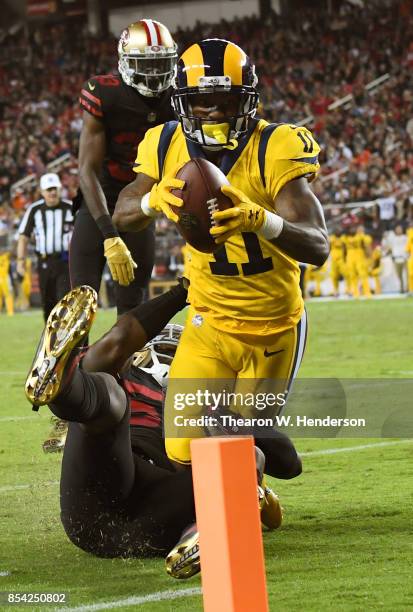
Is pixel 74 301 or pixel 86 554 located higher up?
pixel 74 301

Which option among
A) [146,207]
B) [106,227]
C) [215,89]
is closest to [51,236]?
[106,227]

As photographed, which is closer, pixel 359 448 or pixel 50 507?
pixel 50 507

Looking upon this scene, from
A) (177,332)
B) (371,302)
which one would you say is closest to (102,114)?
(177,332)

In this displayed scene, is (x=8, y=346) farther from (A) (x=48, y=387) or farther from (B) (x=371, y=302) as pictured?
(A) (x=48, y=387)

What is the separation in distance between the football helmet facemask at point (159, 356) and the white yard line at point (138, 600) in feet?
4.21

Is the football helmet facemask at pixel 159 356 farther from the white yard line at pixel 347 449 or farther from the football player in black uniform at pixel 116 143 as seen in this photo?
the white yard line at pixel 347 449

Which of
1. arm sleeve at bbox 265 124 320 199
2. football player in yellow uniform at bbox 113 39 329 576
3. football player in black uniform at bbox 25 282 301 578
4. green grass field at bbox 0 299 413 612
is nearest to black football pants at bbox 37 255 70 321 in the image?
green grass field at bbox 0 299 413 612

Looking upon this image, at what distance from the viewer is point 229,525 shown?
8.42 feet

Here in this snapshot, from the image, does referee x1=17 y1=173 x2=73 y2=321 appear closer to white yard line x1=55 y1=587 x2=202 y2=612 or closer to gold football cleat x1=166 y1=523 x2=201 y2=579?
gold football cleat x1=166 y1=523 x2=201 y2=579

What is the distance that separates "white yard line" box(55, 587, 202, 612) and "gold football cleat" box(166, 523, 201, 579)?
0.06m

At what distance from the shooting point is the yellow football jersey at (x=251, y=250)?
13.3 feet

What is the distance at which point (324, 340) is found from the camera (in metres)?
12.4

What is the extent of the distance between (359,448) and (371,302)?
13.8 metres

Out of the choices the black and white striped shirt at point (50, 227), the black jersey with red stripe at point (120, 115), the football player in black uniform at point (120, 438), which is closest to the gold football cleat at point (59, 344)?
the football player in black uniform at point (120, 438)
